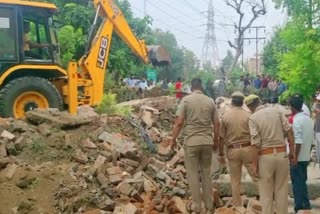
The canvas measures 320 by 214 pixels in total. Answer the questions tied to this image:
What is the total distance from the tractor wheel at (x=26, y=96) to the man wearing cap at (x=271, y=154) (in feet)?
19.3

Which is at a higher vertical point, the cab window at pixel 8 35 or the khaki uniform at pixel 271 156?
the cab window at pixel 8 35

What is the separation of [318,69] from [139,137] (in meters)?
4.63

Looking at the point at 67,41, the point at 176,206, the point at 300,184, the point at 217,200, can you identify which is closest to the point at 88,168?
the point at 176,206

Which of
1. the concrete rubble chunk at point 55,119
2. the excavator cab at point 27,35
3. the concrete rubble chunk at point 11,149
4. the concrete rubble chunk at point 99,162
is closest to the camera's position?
the concrete rubble chunk at point 99,162

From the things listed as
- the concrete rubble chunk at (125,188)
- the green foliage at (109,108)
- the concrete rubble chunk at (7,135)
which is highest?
the green foliage at (109,108)

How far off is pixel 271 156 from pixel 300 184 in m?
1.09

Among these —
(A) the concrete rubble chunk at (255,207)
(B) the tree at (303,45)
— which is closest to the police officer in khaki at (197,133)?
(A) the concrete rubble chunk at (255,207)

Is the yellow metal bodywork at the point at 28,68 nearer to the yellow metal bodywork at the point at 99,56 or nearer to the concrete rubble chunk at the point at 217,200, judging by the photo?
the yellow metal bodywork at the point at 99,56

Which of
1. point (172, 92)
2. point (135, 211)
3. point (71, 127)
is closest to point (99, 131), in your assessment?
point (71, 127)

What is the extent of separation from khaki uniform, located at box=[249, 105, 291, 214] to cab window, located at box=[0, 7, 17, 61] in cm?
621

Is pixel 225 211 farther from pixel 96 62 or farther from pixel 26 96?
pixel 96 62

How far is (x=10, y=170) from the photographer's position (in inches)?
336

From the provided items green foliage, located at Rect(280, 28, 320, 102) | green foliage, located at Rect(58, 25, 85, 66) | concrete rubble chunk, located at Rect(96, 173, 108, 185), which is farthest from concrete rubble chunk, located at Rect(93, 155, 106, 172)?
green foliage, located at Rect(58, 25, 85, 66)

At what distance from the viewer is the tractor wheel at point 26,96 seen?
37.2ft
